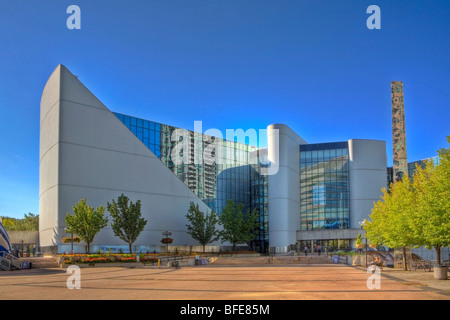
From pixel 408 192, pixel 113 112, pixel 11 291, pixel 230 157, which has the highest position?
pixel 113 112

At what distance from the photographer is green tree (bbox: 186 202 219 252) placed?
59875mm

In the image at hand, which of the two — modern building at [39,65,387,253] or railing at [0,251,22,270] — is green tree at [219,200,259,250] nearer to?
modern building at [39,65,387,253]

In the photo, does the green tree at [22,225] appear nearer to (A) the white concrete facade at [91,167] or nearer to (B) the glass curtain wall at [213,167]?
(A) the white concrete facade at [91,167]

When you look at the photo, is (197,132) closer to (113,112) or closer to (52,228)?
(113,112)

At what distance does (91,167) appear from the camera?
5416 centimetres

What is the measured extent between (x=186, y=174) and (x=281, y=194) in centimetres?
1511

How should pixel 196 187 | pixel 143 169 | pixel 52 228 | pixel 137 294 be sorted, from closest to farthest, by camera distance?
pixel 137 294
pixel 52 228
pixel 143 169
pixel 196 187

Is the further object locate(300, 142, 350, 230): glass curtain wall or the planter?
locate(300, 142, 350, 230): glass curtain wall

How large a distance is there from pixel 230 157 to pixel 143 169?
19.8 m

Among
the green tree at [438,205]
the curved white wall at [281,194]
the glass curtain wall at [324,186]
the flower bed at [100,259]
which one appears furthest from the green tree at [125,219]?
the glass curtain wall at [324,186]

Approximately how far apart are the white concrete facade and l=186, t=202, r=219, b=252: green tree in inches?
74.8

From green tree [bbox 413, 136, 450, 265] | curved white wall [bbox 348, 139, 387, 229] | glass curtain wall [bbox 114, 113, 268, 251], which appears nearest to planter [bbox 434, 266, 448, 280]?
green tree [bbox 413, 136, 450, 265]
